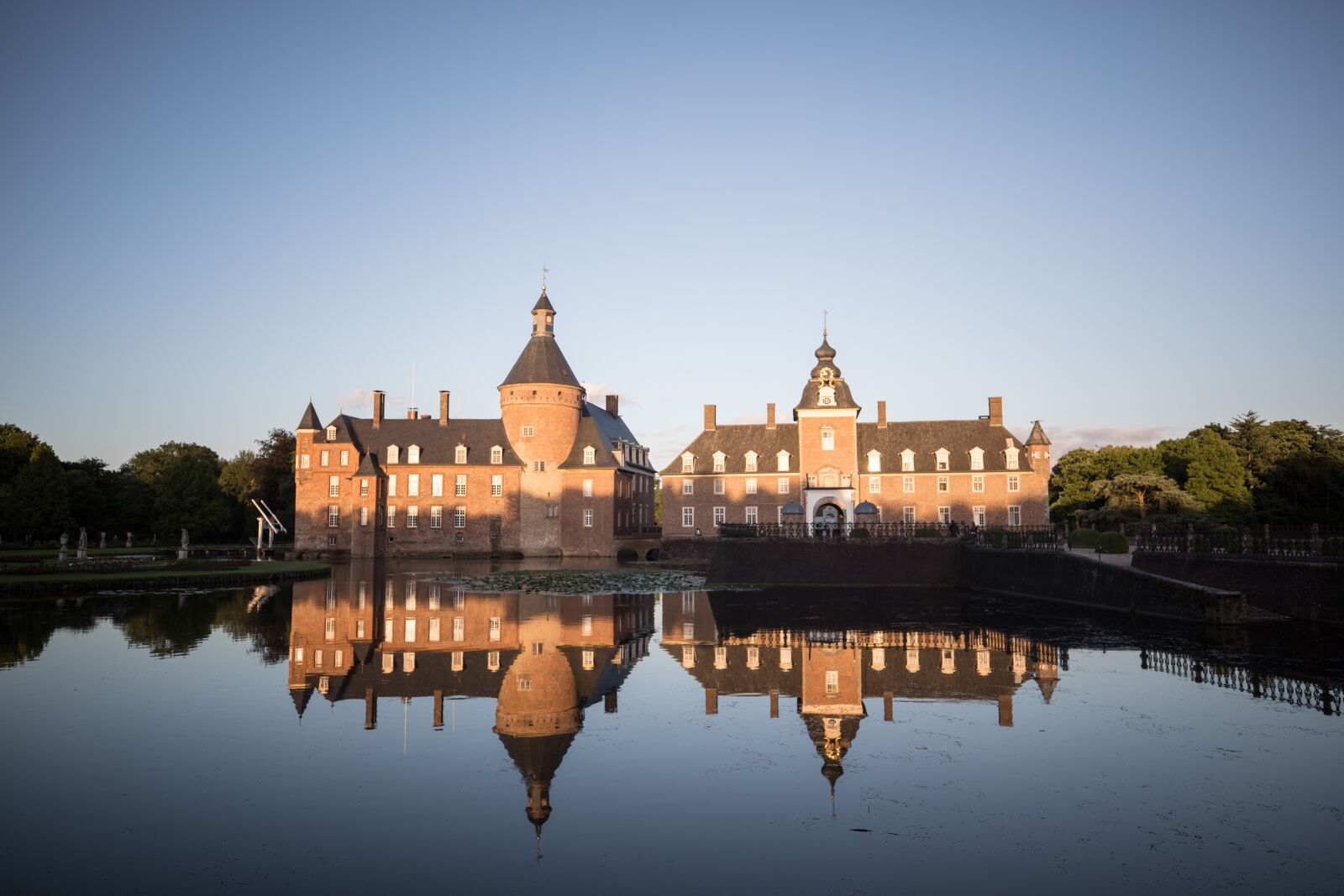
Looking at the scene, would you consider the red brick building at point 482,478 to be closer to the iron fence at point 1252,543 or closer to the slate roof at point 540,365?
the slate roof at point 540,365

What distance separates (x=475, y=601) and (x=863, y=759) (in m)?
21.2

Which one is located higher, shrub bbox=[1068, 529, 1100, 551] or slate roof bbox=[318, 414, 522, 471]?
slate roof bbox=[318, 414, 522, 471]

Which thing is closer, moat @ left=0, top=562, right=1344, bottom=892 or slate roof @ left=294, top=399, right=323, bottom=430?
moat @ left=0, top=562, right=1344, bottom=892

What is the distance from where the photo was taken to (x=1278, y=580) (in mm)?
23578

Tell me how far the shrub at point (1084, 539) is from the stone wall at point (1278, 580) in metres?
7.16

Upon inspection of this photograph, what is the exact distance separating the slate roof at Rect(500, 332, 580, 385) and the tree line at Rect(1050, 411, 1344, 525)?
33988 millimetres

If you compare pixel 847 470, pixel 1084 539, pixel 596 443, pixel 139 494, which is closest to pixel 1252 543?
pixel 1084 539

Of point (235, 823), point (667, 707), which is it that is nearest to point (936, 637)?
point (667, 707)

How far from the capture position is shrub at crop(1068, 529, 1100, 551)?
3472cm

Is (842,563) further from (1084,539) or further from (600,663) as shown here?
(600,663)

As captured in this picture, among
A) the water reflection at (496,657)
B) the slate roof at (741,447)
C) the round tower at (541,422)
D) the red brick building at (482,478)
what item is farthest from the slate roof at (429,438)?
the water reflection at (496,657)

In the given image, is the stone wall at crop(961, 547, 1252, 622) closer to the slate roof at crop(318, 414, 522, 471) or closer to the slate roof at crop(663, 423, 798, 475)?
the slate roof at crop(663, 423, 798, 475)

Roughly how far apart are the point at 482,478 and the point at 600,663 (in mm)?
49431

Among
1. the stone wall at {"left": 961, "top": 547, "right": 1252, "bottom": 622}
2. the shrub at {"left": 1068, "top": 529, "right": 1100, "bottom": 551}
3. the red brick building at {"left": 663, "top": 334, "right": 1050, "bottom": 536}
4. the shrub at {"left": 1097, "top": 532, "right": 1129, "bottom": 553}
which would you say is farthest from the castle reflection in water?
the red brick building at {"left": 663, "top": 334, "right": 1050, "bottom": 536}
